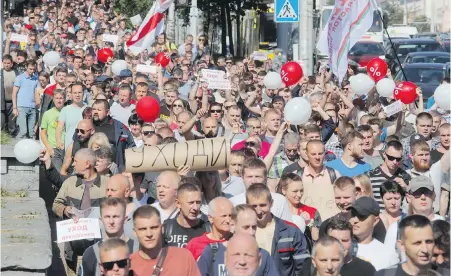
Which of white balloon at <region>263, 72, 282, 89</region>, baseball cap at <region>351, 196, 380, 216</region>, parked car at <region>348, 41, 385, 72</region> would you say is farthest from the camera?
parked car at <region>348, 41, 385, 72</region>

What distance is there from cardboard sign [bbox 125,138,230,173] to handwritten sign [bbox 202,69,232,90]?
6.54 meters

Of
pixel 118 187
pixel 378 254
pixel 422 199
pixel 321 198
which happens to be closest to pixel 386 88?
pixel 321 198

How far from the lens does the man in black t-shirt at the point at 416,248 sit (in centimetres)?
736

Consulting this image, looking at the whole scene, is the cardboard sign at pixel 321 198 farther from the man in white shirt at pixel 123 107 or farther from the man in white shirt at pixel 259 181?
the man in white shirt at pixel 123 107

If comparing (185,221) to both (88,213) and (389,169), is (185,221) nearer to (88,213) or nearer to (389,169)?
(88,213)

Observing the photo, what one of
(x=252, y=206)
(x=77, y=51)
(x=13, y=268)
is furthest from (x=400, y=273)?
(x=77, y=51)

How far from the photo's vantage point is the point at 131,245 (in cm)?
838

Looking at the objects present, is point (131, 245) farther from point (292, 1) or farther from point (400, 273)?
point (292, 1)

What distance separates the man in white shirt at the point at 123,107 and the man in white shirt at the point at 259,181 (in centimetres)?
560

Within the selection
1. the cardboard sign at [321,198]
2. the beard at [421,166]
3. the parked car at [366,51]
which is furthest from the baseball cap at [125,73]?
the parked car at [366,51]

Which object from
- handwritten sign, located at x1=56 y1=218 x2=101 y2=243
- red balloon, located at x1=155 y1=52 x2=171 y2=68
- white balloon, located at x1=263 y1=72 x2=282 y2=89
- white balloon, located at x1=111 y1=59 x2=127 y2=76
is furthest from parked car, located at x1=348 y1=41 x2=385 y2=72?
handwritten sign, located at x1=56 y1=218 x2=101 y2=243

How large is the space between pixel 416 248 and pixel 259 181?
8.19 feet

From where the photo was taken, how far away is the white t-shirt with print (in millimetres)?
8438

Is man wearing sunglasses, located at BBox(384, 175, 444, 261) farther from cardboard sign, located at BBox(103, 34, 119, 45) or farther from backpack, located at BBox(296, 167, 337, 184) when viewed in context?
cardboard sign, located at BBox(103, 34, 119, 45)
